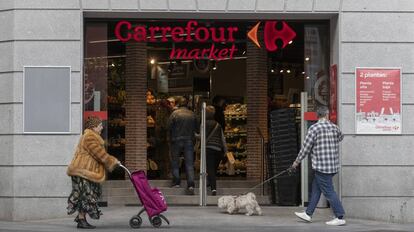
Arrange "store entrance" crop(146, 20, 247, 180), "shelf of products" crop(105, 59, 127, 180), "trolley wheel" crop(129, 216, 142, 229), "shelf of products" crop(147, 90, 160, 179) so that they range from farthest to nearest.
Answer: "store entrance" crop(146, 20, 247, 180) → "shelf of products" crop(147, 90, 160, 179) → "shelf of products" crop(105, 59, 127, 180) → "trolley wheel" crop(129, 216, 142, 229)

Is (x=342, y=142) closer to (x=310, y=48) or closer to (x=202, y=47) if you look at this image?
(x=310, y=48)

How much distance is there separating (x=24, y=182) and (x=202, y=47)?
4208 mm

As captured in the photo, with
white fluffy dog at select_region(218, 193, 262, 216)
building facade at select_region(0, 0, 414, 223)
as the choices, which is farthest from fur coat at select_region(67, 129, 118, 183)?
white fluffy dog at select_region(218, 193, 262, 216)

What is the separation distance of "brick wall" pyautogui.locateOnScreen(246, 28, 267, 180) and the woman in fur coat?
21.5 ft

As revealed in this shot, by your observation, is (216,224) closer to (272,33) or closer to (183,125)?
(272,33)

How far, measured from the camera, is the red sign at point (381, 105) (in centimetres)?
1297

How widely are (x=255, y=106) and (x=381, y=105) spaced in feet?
16.6

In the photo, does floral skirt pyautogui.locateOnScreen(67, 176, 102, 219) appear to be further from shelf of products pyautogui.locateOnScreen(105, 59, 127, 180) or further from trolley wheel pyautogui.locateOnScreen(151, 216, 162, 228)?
shelf of products pyautogui.locateOnScreen(105, 59, 127, 180)

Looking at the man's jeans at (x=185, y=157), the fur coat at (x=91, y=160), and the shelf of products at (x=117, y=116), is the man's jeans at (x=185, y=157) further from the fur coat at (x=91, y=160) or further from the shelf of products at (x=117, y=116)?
the fur coat at (x=91, y=160)

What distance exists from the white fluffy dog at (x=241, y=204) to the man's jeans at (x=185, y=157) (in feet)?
7.51

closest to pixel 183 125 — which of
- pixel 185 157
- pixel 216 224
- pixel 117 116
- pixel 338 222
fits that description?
pixel 185 157

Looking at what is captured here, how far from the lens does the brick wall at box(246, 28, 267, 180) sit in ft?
57.4

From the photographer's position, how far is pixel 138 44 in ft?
55.8

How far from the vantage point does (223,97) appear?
1883 centimetres
